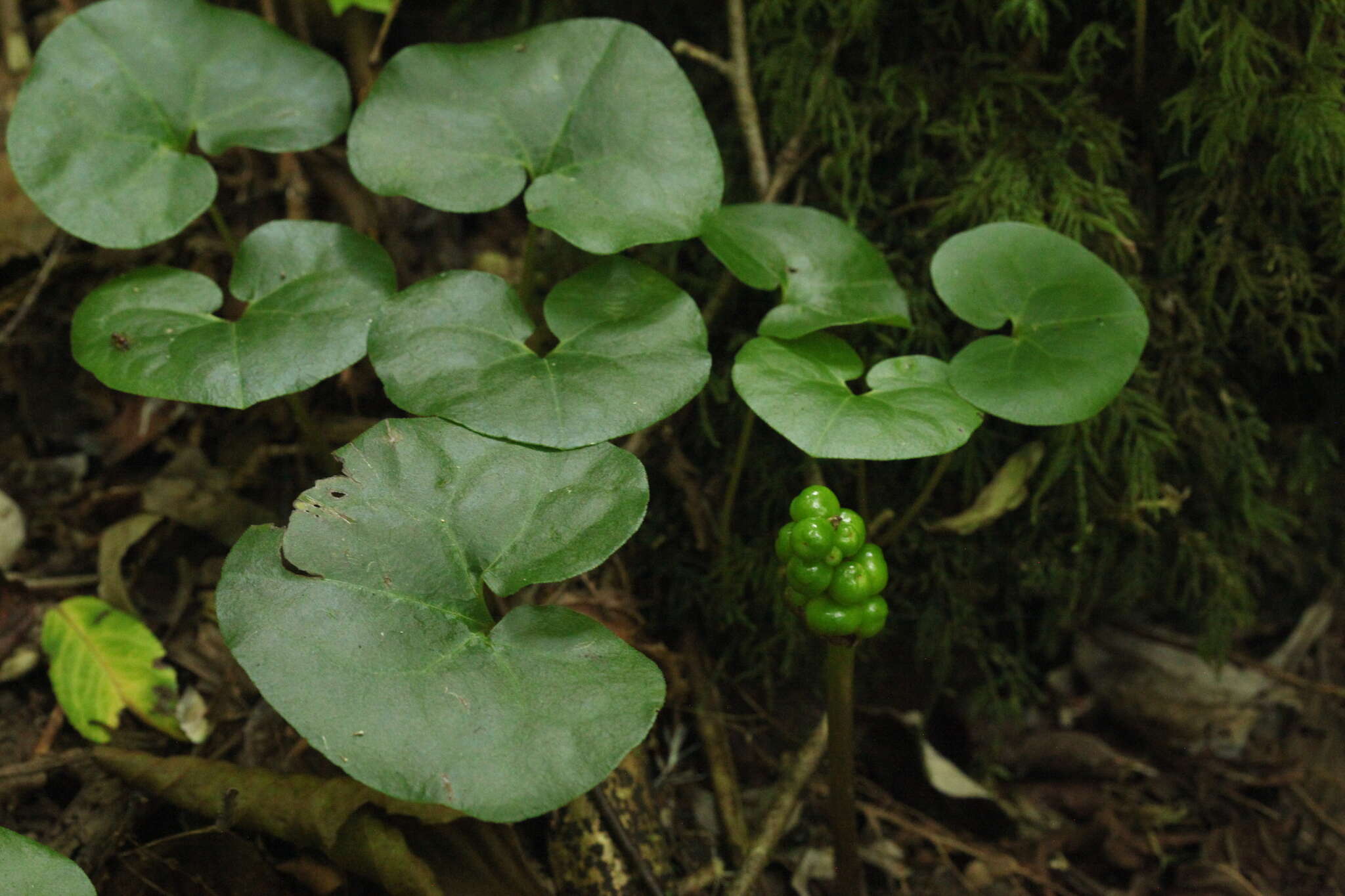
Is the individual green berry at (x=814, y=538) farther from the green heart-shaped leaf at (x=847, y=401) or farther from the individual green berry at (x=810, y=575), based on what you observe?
the green heart-shaped leaf at (x=847, y=401)

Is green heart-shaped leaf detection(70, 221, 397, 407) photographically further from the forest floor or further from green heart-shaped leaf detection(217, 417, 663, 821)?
the forest floor

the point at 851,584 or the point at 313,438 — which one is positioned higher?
the point at 851,584

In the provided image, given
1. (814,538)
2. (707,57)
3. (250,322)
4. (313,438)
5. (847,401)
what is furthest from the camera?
(707,57)

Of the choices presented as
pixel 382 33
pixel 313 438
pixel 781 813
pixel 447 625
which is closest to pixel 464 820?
pixel 447 625

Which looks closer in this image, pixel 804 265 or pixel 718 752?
pixel 804 265

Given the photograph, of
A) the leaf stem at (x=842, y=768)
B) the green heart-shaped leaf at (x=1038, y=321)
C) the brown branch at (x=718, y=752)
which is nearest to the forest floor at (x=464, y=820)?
the brown branch at (x=718, y=752)

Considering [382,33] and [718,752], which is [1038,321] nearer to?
[718,752]

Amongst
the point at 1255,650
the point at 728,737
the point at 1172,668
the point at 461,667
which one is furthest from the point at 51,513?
the point at 1255,650

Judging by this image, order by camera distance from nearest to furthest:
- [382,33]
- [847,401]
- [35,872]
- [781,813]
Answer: [35,872]
[847,401]
[781,813]
[382,33]
